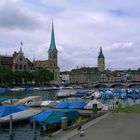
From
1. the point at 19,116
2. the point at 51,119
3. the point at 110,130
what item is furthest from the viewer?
the point at 19,116

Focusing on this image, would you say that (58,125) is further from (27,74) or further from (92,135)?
(27,74)

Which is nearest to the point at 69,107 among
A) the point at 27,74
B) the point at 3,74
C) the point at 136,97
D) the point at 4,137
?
the point at 4,137

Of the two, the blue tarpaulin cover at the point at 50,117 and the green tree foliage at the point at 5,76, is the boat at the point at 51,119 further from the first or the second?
the green tree foliage at the point at 5,76

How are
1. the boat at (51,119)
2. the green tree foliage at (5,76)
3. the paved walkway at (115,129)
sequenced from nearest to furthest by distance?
the paved walkway at (115,129), the boat at (51,119), the green tree foliage at (5,76)

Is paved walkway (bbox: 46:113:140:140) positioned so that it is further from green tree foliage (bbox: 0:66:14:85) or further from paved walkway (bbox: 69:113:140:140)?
green tree foliage (bbox: 0:66:14:85)

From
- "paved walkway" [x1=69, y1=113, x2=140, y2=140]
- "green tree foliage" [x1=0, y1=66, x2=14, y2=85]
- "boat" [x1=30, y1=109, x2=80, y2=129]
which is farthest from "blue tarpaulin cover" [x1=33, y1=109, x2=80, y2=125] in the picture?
"green tree foliage" [x1=0, y1=66, x2=14, y2=85]

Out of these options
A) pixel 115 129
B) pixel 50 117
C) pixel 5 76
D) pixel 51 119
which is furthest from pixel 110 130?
pixel 5 76

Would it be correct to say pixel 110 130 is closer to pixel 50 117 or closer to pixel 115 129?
pixel 115 129

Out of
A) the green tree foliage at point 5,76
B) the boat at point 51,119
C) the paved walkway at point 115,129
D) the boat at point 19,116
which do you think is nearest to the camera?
the paved walkway at point 115,129

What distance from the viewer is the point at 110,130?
27.2 metres

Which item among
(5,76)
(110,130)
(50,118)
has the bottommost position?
(110,130)

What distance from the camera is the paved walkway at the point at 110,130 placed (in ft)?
79.9

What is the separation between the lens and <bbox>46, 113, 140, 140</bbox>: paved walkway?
24.3 m

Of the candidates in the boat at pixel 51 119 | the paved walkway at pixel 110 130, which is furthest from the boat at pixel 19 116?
the paved walkway at pixel 110 130
